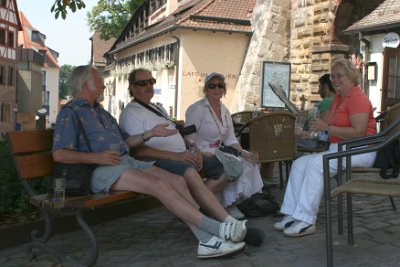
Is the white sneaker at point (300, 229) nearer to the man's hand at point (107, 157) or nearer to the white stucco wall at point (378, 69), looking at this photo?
the man's hand at point (107, 157)

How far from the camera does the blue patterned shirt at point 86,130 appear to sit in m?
3.78

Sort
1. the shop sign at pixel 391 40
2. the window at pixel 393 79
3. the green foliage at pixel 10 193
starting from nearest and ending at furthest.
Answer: the green foliage at pixel 10 193 → the shop sign at pixel 391 40 → the window at pixel 393 79

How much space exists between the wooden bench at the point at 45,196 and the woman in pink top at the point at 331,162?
3.97 feet

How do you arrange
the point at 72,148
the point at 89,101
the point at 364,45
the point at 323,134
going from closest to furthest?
the point at 72,148
the point at 89,101
the point at 323,134
the point at 364,45

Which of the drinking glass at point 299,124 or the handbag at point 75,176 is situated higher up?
the drinking glass at point 299,124

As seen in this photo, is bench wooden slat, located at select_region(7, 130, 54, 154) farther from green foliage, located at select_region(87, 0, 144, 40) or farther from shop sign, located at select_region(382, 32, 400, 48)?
green foliage, located at select_region(87, 0, 144, 40)

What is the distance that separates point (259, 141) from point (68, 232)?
2.15 meters

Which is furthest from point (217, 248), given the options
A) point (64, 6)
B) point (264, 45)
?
point (264, 45)

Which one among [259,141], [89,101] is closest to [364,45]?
[259,141]

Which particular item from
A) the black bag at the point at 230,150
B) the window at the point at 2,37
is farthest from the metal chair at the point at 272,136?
the window at the point at 2,37

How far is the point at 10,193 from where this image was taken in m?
4.71

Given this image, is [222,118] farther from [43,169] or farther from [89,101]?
[43,169]

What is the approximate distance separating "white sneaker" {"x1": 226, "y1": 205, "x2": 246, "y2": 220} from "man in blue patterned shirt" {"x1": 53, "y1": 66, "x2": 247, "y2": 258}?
941 millimetres

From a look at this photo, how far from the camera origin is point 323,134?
4.43m
